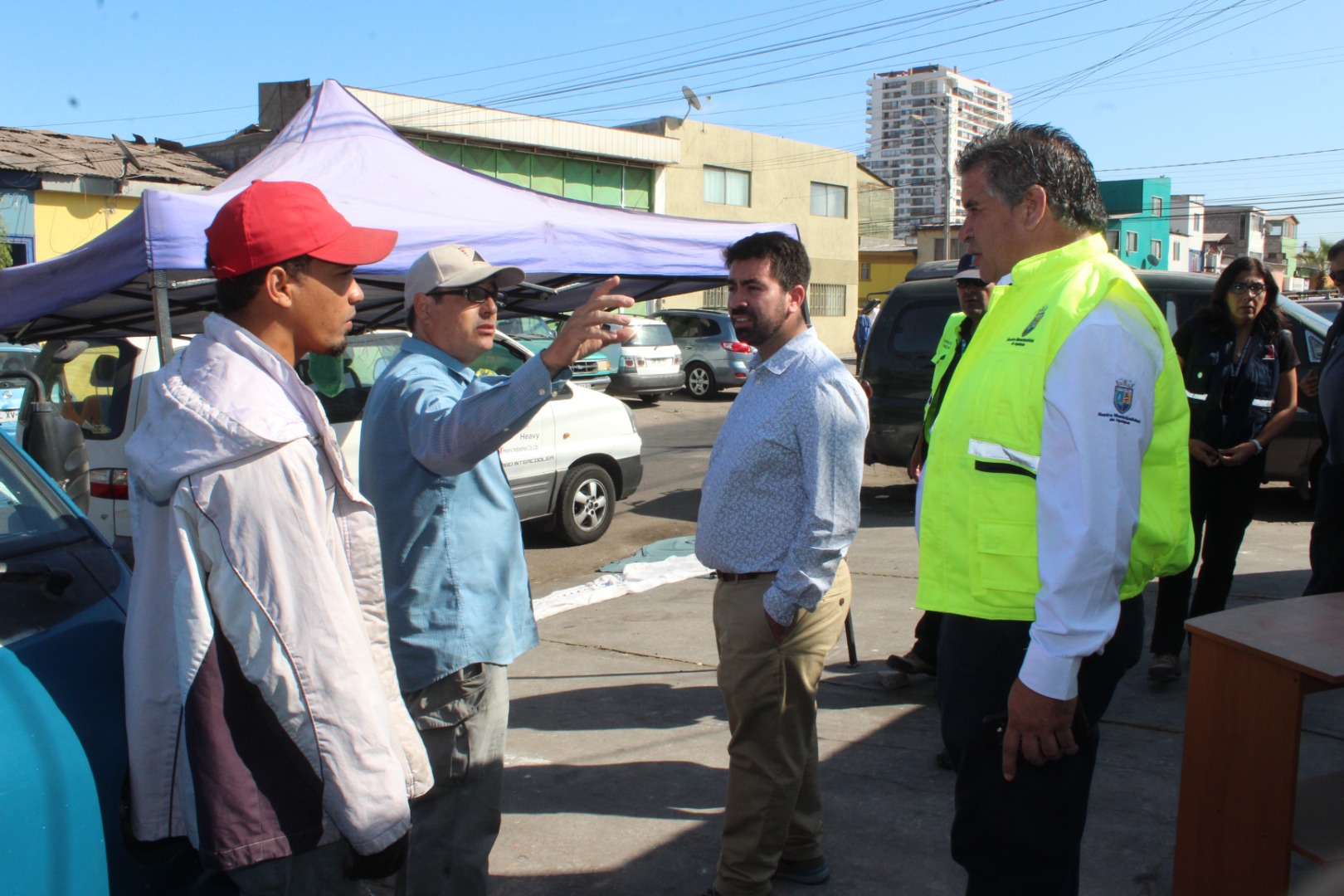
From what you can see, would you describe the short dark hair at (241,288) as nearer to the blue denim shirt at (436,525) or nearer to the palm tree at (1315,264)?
the blue denim shirt at (436,525)

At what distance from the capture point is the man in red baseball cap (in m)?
1.66

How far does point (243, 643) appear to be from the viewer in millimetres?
1662

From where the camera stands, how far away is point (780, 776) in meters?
2.94

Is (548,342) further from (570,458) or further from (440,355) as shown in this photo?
(440,355)

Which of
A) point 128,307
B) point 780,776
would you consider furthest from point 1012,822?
point 128,307

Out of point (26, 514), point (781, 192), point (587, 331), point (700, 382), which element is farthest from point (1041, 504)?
point (781, 192)

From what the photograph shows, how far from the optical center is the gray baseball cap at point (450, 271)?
2.66 metres

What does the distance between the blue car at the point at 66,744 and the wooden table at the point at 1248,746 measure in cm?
243

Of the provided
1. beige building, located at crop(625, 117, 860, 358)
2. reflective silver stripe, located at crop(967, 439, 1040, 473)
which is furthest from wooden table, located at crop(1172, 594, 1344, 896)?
beige building, located at crop(625, 117, 860, 358)

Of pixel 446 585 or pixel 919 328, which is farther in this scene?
pixel 919 328

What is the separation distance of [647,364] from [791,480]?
51.9 feet

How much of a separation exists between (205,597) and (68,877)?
1.91ft

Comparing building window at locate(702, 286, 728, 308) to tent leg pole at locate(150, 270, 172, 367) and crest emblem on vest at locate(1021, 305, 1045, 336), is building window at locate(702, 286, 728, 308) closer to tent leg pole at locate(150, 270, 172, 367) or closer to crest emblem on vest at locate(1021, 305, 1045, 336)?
tent leg pole at locate(150, 270, 172, 367)

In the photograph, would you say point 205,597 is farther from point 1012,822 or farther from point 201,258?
point 201,258
